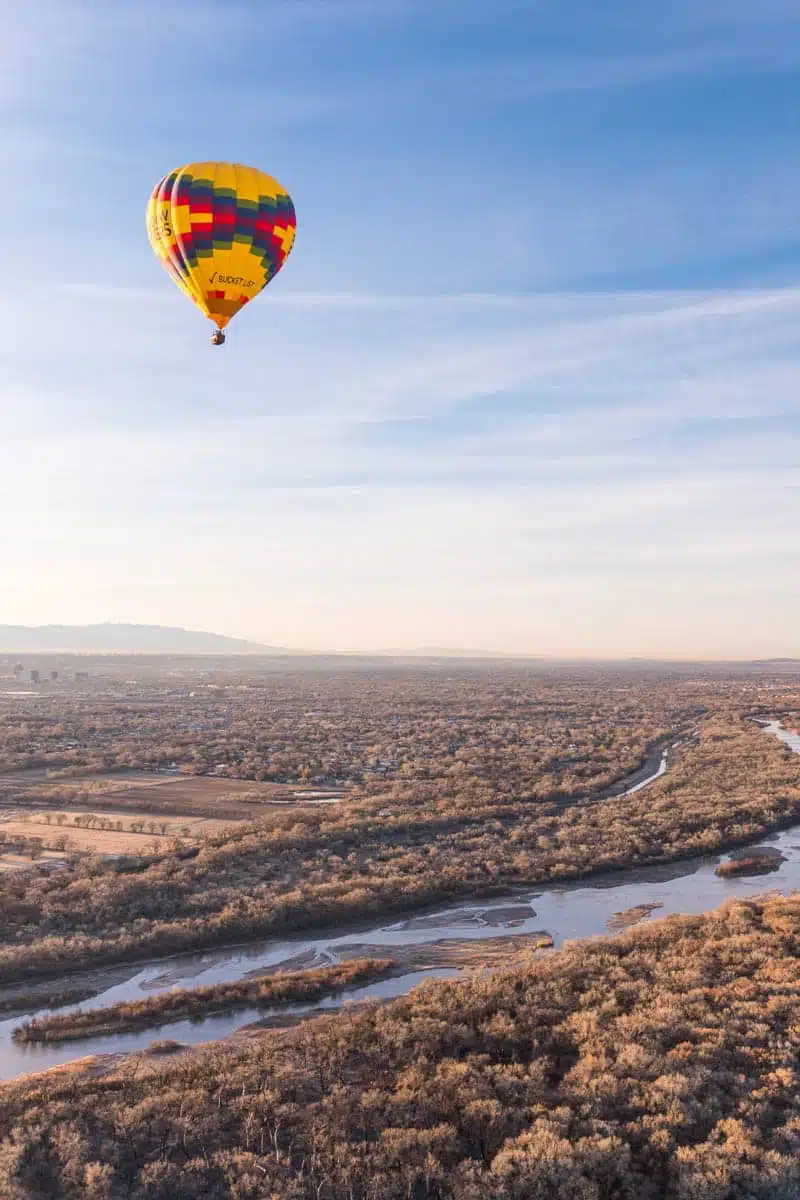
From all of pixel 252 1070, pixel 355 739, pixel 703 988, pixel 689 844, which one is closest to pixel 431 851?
pixel 689 844

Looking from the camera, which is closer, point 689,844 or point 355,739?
point 689,844

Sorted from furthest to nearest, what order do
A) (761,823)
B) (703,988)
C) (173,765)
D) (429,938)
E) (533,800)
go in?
1. (173,765)
2. (533,800)
3. (761,823)
4. (429,938)
5. (703,988)

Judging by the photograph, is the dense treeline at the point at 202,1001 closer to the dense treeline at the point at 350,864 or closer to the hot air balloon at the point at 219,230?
the dense treeline at the point at 350,864

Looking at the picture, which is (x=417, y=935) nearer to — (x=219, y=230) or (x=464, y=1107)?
(x=464, y=1107)

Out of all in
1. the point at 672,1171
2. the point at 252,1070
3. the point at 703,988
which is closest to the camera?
the point at 672,1171

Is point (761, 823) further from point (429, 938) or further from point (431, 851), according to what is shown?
point (429, 938)

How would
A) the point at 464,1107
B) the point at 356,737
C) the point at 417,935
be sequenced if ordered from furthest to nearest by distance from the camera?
the point at 356,737 → the point at 417,935 → the point at 464,1107

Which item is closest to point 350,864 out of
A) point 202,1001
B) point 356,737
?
point 202,1001
